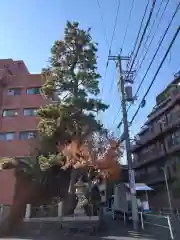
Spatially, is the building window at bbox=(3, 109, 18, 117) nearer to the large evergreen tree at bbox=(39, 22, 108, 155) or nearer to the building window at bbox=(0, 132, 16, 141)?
the building window at bbox=(0, 132, 16, 141)

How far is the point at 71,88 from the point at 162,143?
19444 millimetres

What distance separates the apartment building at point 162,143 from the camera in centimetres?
3123

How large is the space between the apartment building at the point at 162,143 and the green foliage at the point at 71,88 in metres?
11.4

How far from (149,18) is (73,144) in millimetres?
12113

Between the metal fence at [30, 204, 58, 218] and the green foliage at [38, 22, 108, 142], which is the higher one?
the green foliage at [38, 22, 108, 142]

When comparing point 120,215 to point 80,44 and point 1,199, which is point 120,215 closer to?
point 1,199

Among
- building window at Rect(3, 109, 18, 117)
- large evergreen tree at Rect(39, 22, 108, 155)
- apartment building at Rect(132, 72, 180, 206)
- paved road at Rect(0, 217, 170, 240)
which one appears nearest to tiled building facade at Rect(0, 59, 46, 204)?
building window at Rect(3, 109, 18, 117)

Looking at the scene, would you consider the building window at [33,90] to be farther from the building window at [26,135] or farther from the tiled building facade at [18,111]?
the building window at [26,135]

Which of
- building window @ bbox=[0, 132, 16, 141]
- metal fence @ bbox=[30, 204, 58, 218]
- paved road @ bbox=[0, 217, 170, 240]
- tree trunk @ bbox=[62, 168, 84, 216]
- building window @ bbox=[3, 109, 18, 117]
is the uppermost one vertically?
building window @ bbox=[3, 109, 18, 117]

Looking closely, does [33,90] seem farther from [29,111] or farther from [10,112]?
[10,112]

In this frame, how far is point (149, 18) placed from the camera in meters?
8.02

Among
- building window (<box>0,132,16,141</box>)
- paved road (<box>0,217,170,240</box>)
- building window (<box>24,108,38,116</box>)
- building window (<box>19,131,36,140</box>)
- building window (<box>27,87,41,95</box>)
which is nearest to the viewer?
paved road (<box>0,217,170,240</box>)

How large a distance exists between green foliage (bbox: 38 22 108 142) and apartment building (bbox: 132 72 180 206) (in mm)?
11399

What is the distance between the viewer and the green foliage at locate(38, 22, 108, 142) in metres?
19.0
